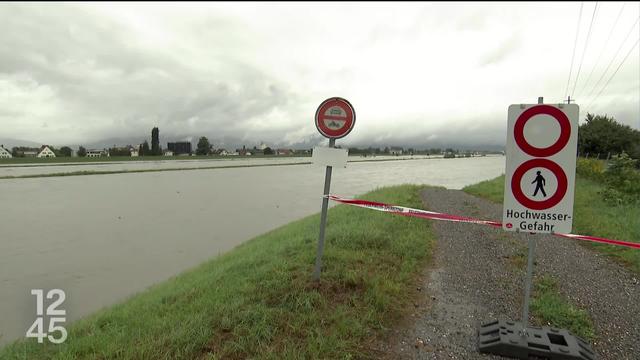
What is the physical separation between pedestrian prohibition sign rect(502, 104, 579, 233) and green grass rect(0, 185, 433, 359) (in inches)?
74.4

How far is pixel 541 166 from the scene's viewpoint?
10.9 ft

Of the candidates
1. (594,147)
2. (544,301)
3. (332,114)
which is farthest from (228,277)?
(594,147)

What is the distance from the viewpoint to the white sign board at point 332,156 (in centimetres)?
449

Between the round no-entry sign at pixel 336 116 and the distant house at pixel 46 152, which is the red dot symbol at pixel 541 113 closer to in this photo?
the round no-entry sign at pixel 336 116

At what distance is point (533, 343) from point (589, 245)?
5409 mm

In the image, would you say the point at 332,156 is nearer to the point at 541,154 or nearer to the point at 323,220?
the point at 323,220

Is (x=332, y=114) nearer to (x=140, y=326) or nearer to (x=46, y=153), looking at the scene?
(x=140, y=326)

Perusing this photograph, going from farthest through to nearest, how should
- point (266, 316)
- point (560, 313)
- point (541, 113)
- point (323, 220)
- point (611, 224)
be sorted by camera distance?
point (611, 224) < point (323, 220) < point (560, 313) < point (266, 316) < point (541, 113)

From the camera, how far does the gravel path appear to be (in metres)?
3.58

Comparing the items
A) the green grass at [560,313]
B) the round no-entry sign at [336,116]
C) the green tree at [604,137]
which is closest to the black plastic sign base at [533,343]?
the green grass at [560,313]

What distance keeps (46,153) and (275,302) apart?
152472 millimetres

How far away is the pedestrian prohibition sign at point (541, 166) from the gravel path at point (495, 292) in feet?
4.61

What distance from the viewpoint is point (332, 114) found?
451cm

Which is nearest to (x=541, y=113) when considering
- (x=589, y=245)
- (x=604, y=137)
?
(x=589, y=245)
